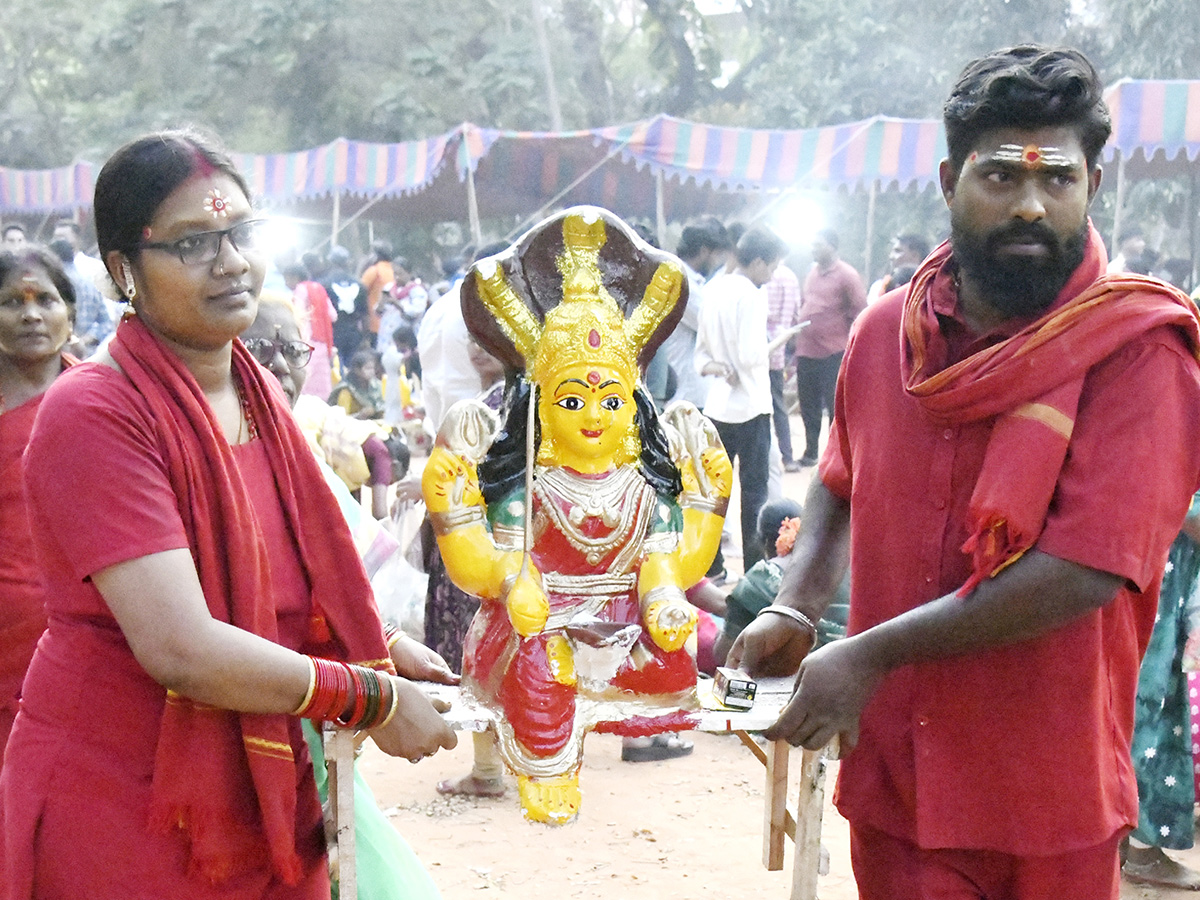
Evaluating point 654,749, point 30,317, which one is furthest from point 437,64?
point 30,317

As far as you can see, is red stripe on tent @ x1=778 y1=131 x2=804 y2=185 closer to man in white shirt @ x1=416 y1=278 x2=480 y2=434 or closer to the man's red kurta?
man in white shirt @ x1=416 y1=278 x2=480 y2=434

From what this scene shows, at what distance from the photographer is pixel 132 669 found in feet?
6.57

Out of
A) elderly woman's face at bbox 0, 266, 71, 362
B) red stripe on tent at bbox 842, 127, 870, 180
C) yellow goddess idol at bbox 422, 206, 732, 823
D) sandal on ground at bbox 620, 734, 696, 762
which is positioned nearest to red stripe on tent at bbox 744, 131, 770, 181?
red stripe on tent at bbox 842, 127, 870, 180

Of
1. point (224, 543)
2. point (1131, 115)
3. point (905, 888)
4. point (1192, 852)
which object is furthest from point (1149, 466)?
point (1131, 115)

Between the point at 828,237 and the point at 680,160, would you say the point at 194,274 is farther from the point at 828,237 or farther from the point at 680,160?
the point at 680,160

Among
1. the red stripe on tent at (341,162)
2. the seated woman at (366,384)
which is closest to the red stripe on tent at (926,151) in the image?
the seated woman at (366,384)

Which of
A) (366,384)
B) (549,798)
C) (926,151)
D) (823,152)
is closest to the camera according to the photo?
(549,798)

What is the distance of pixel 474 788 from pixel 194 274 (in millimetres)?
3292

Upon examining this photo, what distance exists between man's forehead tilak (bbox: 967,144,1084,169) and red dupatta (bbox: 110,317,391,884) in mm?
1356

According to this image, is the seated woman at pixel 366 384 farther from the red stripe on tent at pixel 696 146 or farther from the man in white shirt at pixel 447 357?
the red stripe on tent at pixel 696 146

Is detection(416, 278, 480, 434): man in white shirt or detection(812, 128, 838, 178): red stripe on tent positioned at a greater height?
detection(812, 128, 838, 178): red stripe on tent

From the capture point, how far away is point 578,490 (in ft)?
10.6

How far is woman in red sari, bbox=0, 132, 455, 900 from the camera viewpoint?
1910 millimetres

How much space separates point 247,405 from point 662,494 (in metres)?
1.35
